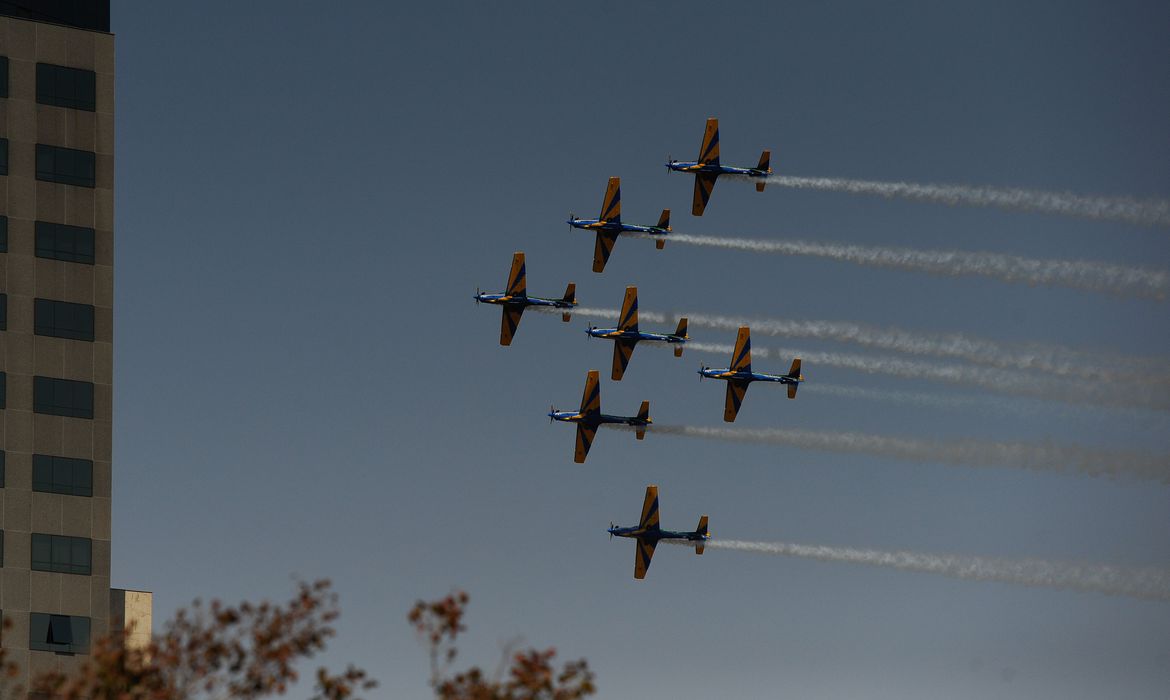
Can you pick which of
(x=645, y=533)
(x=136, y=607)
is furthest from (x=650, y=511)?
(x=136, y=607)

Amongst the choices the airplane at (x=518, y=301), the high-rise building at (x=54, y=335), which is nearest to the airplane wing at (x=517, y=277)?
the airplane at (x=518, y=301)

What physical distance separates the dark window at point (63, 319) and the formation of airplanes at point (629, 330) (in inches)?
1636

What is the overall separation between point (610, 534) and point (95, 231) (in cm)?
5589

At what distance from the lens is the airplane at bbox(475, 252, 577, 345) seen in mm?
184000

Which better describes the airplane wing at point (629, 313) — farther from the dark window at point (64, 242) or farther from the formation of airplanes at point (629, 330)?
the dark window at point (64, 242)

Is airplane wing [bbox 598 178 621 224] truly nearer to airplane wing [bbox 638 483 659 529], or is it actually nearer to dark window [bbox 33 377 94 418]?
airplane wing [bbox 638 483 659 529]

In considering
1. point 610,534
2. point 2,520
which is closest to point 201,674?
point 2,520

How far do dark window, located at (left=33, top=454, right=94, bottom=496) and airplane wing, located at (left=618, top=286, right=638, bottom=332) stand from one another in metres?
52.0

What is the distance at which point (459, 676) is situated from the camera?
68188 millimetres

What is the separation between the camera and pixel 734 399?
593 feet

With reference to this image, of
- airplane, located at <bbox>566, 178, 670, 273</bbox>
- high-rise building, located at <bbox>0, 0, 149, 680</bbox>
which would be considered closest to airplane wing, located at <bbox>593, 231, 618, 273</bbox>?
airplane, located at <bbox>566, 178, 670, 273</bbox>

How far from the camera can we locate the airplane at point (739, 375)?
180 metres

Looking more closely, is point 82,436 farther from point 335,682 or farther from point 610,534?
point 335,682

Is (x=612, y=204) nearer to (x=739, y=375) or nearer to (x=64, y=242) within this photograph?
(x=739, y=375)
